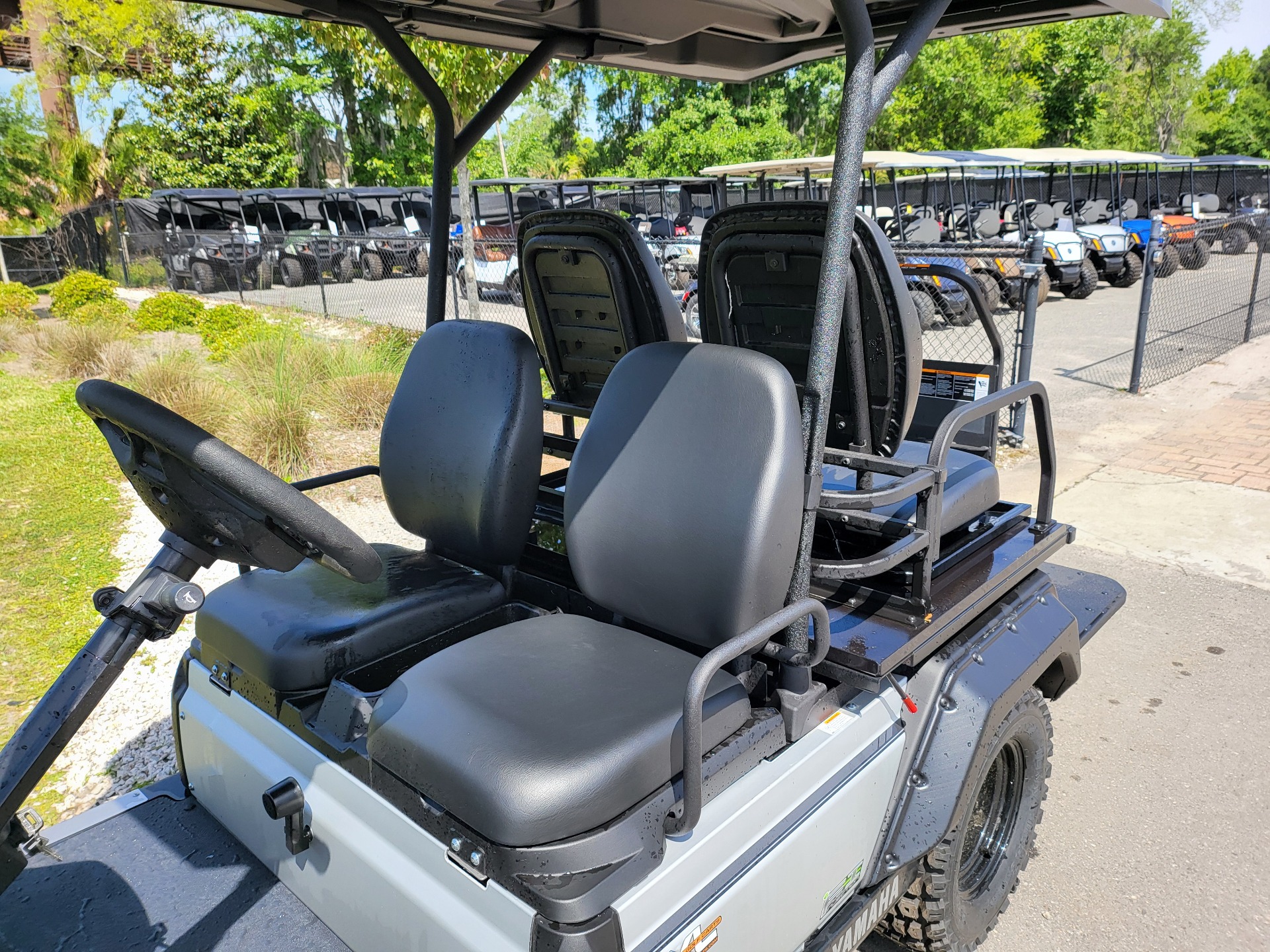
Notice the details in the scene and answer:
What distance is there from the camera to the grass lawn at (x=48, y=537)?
147 inches

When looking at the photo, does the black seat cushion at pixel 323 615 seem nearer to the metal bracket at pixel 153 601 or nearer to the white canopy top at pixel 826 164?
the metal bracket at pixel 153 601

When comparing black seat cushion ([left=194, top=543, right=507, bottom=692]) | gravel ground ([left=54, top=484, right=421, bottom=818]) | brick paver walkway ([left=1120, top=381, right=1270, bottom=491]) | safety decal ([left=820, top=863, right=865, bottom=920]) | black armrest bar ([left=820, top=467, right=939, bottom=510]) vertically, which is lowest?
brick paver walkway ([left=1120, top=381, right=1270, bottom=491])

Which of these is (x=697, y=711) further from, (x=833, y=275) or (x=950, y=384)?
(x=950, y=384)

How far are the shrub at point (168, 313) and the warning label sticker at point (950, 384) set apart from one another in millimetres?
10945

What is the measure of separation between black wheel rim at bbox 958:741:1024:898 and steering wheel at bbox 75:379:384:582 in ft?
5.85

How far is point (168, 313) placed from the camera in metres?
12.1

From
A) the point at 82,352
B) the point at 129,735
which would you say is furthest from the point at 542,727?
the point at 82,352

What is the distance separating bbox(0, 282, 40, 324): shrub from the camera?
39.7 ft

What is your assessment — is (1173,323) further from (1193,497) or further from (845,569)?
(845,569)

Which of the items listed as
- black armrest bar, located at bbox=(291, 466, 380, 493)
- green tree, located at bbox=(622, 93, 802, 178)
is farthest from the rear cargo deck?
green tree, located at bbox=(622, 93, 802, 178)

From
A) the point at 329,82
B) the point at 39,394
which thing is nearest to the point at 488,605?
the point at 39,394

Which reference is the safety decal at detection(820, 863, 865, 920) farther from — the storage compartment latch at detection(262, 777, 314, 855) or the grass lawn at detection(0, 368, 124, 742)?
the grass lawn at detection(0, 368, 124, 742)

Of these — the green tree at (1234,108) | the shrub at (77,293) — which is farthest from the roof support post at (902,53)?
the green tree at (1234,108)

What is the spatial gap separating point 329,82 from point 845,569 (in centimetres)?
2979
